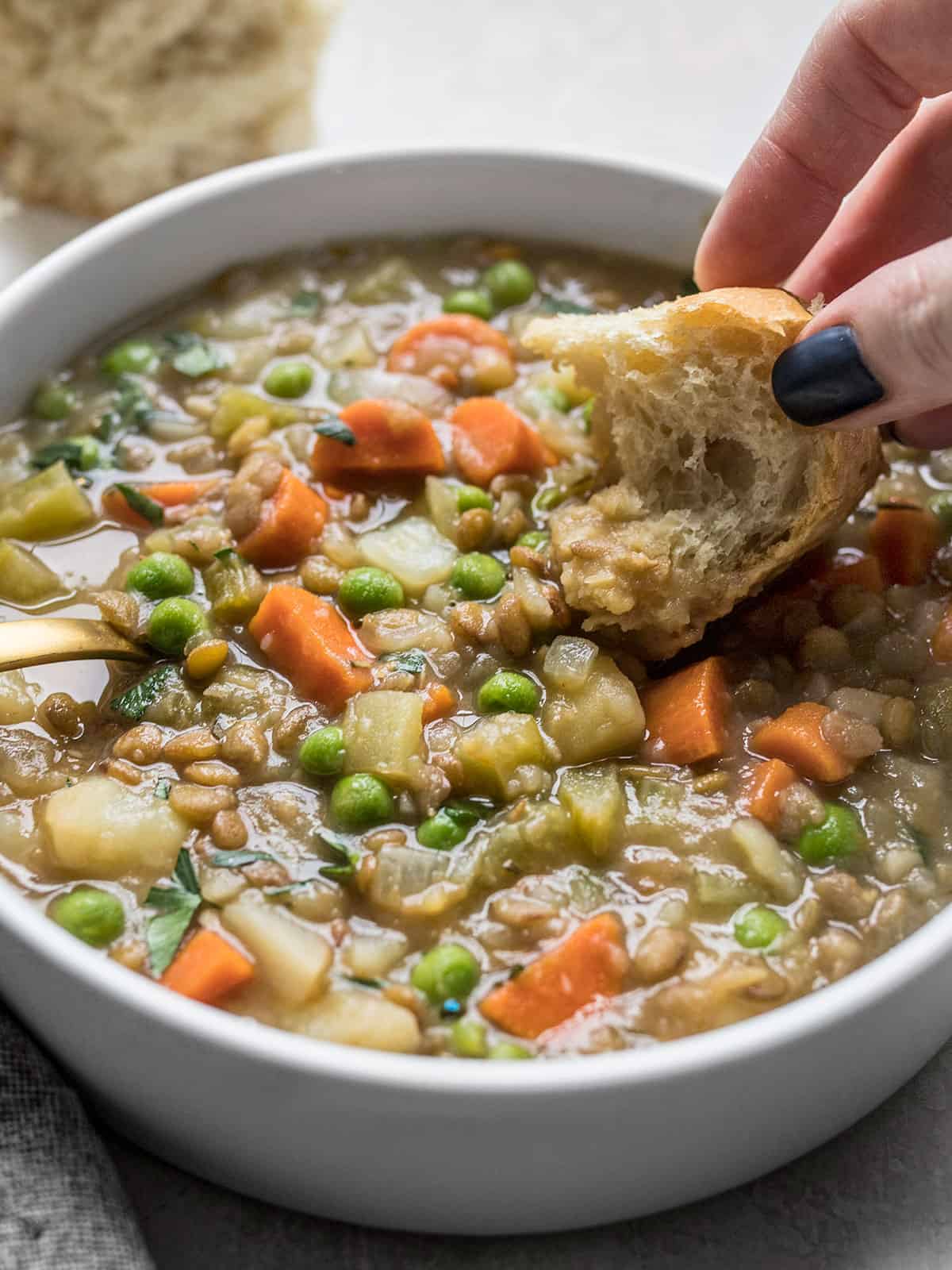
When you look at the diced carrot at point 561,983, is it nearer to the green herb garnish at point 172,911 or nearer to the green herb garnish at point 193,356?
the green herb garnish at point 172,911

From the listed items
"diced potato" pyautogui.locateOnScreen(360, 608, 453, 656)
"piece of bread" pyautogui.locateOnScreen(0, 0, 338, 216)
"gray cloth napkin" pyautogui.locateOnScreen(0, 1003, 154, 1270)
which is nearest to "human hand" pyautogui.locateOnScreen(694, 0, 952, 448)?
"diced potato" pyautogui.locateOnScreen(360, 608, 453, 656)

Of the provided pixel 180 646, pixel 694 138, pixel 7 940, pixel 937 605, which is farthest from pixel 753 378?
pixel 694 138

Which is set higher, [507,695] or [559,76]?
[559,76]

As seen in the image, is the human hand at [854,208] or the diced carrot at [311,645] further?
the diced carrot at [311,645]

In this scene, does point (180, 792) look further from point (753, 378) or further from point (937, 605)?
point (937, 605)

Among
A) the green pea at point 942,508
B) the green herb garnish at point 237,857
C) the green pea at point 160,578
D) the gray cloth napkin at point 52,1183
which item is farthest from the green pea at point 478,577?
the gray cloth napkin at point 52,1183

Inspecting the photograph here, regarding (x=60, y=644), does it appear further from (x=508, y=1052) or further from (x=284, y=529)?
(x=508, y=1052)

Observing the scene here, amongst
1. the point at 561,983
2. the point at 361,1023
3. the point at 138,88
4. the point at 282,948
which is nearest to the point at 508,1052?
the point at 561,983
